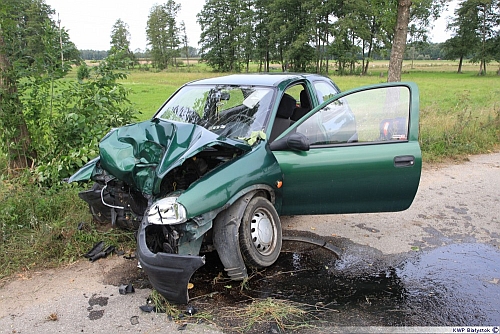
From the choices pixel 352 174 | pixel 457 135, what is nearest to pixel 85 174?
pixel 352 174

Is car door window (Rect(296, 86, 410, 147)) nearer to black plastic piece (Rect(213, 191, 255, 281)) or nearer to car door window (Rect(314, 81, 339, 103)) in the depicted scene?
black plastic piece (Rect(213, 191, 255, 281))

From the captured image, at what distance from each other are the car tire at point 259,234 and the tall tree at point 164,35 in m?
82.5

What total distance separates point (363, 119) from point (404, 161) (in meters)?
0.61

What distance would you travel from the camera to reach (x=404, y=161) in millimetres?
3963

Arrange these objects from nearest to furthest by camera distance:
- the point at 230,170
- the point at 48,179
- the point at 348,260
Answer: the point at 230,170
the point at 348,260
the point at 48,179

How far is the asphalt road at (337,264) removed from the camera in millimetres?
3211

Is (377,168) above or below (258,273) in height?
above

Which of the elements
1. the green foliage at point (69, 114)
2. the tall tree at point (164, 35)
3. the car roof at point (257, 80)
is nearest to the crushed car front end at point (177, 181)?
the car roof at point (257, 80)

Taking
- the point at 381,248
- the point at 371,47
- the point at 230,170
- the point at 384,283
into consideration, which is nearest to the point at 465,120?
the point at 381,248

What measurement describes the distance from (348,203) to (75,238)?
304cm

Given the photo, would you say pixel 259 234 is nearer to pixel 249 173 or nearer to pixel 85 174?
pixel 249 173

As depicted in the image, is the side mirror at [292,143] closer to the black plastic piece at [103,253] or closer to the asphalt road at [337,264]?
the asphalt road at [337,264]

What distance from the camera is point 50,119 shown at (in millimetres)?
6070

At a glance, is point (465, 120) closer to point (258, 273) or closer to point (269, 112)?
point (269, 112)
